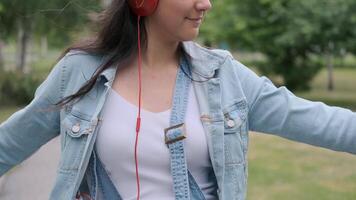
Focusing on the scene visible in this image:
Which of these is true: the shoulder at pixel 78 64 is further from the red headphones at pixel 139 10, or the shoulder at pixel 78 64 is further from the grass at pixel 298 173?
the grass at pixel 298 173

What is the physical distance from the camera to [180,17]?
1938mm

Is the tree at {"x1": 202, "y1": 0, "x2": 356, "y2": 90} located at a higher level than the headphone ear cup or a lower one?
lower

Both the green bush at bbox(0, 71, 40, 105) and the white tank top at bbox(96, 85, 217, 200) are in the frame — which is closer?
the white tank top at bbox(96, 85, 217, 200)

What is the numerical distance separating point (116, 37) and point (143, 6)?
142 millimetres

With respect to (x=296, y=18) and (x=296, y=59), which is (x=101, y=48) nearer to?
(x=296, y=18)

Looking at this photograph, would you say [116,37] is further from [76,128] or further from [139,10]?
[76,128]

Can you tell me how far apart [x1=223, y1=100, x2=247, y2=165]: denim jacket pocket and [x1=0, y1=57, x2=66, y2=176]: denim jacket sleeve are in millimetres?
519

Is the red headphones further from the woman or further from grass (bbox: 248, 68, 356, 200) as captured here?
grass (bbox: 248, 68, 356, 200)

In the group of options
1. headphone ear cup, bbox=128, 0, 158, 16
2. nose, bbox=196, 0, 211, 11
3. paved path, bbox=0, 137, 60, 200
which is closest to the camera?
nose, bbox=196, 0, 211, 11

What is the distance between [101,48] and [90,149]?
1.10 feet

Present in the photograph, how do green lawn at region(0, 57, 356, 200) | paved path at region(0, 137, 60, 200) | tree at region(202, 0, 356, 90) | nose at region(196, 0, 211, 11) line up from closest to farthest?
nose at region(196, 0, 211, 11)
paved path at region(0, 137, 60, 200)
green lawn at region(0, 57, 356, 200)
tree at region(202, 0, 356, 90)

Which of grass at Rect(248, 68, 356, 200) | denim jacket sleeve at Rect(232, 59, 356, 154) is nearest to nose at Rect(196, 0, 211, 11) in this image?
denim jacket sleeve at Rect(232, 59, 356, 154)

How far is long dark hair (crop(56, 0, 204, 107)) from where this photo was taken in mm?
2072

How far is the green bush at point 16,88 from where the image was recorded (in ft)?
62.7
